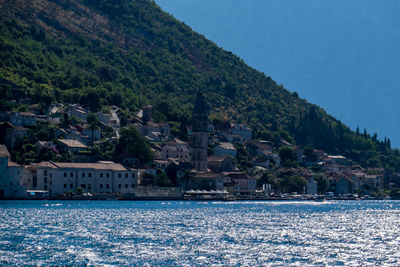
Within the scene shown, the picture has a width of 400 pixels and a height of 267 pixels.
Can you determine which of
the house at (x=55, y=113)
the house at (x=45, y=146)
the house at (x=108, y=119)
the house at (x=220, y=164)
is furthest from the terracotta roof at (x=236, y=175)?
the house at (x=55, y=113)

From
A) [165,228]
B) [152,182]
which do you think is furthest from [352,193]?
[165,228]

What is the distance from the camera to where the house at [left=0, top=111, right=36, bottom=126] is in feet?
492

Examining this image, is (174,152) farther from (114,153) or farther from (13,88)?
(13,88)

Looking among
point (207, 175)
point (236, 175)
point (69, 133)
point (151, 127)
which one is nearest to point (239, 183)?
point (236, 175)

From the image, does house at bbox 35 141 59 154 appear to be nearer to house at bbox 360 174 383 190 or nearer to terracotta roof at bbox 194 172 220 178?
terracotta roof at bbox 194 172 220 178

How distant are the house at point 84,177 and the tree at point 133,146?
8.52 metres

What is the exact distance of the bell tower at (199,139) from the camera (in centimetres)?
15850

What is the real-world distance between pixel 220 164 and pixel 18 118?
131ft

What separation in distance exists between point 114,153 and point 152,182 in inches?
452

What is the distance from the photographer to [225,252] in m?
52.4

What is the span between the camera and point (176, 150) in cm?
16600

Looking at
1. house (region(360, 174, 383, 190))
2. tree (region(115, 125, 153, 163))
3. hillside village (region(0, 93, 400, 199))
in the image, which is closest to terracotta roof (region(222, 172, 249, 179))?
hillside village (region(0, 93, 400, 199))

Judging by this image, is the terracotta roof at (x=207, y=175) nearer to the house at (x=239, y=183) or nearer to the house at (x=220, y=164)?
the house at (x=239, y=183)

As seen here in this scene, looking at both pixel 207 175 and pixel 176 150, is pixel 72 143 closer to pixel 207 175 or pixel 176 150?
pixel 207 175
